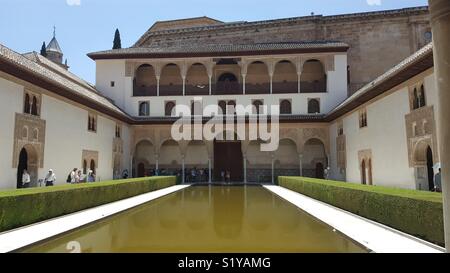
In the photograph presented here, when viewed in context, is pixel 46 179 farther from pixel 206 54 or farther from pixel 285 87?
pixel 285 87

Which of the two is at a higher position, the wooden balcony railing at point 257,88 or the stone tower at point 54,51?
the stone tower at point 54,51

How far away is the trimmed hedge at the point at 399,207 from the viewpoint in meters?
5.72

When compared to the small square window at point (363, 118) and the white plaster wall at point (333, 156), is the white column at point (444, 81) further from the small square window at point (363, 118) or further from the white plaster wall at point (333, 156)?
the white plaster wall at point (333, 156)

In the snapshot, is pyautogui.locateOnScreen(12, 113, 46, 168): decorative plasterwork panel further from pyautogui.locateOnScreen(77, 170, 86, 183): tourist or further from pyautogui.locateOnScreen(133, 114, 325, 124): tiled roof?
pyautogui.locateOnScreen(133, 114, 325, 124): tiled roof

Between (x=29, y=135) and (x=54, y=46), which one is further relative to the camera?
(x=54, y=46)

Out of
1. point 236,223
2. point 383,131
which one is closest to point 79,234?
point 236,223

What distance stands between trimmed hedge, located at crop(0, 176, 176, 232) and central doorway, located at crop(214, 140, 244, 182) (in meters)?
13.1

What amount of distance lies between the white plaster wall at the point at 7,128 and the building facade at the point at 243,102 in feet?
1.64

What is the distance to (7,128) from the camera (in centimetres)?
1198

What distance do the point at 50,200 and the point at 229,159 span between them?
1890 centimetres

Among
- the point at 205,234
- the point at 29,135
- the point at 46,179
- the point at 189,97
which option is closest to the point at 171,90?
the point at 189,97

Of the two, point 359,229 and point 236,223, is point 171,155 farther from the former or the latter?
point 359,229

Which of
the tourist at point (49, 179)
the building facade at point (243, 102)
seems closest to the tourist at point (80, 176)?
the building facade at point (243, 102)

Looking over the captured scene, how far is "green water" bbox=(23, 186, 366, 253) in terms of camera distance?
225 inches
